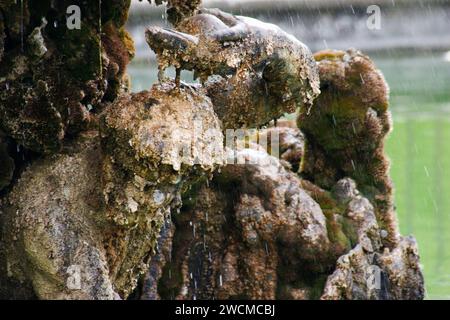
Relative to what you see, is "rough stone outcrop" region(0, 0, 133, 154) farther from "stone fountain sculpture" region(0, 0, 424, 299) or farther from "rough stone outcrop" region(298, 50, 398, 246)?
"rough stone outcrop" region(298, 50, 398, 246)

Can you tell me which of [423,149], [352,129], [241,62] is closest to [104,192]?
[241,62]

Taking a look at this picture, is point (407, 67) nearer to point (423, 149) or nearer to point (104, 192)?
point (423, 149)

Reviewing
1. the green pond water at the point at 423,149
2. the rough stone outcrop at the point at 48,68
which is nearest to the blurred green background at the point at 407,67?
the green pond water at the point at 423,149

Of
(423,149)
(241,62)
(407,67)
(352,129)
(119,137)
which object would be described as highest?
(407,67)

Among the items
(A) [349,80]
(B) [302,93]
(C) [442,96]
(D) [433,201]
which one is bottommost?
(B) [302,93]

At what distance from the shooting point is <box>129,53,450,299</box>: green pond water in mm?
7480

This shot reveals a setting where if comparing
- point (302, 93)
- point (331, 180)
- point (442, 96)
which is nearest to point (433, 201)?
point (442, 96)

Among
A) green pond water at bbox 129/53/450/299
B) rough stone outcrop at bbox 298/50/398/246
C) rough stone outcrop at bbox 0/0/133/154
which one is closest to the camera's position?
rough stone outcrop at bbox 0/0/133/154

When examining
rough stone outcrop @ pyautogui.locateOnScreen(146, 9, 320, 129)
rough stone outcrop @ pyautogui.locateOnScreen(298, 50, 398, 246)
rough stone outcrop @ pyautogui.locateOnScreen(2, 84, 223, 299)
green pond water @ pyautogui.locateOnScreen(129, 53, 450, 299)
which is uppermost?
green pond water @ pyautogui.locateOnScreen(129, 53, 450, 299)

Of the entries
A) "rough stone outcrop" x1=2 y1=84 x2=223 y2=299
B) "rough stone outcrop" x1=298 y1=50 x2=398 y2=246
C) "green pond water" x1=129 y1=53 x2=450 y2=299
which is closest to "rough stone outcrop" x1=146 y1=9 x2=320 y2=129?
"rough stone outcrop" x1=2 y1=84 x2=223 y2=299

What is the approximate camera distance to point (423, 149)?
411 inches
